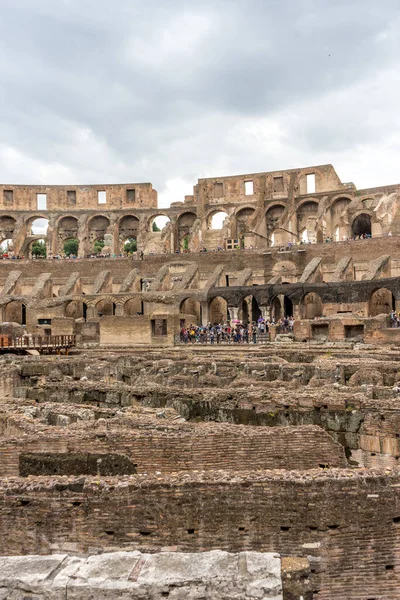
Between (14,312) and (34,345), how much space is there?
49.7ft

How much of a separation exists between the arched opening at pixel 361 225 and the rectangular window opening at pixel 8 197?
36234mm

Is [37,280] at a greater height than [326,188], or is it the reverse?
[326,188]

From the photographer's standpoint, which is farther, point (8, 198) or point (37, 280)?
point (8, 198)

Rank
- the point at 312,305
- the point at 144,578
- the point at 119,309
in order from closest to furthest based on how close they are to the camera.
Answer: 1. the point at 144,578
2. the point at 312,305
3. the point at 119,309

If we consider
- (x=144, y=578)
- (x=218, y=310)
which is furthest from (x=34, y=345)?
(x=144, y=578)

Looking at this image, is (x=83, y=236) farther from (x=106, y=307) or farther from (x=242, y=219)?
(x=242, y=219)

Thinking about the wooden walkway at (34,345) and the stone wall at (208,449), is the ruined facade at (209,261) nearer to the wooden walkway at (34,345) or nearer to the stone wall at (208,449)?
the wooden walkway at (34,345)

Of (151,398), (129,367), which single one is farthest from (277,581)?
(129,367)

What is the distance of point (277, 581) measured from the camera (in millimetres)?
3688

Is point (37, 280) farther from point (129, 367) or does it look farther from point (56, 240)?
point (129, 367)

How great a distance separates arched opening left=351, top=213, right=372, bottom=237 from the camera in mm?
48719

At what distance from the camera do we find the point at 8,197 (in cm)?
5694

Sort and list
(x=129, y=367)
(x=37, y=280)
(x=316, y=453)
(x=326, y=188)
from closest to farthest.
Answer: (x=316, y=453) → (x=129, y=367) → (x=37, y=280) → (x=326, y=188)

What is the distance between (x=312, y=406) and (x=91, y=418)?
174 inches
